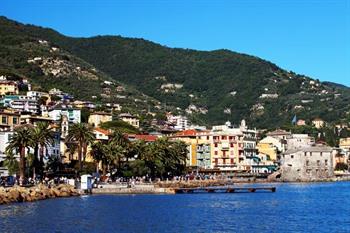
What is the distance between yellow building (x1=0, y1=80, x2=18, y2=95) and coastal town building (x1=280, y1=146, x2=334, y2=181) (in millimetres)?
71371

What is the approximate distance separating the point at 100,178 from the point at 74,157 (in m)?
19.3

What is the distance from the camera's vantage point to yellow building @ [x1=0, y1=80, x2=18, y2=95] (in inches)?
6929

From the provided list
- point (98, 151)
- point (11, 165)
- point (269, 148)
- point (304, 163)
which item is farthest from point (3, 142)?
point (269, 148)

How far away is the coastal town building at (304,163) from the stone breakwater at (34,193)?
7330cm

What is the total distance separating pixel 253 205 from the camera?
234ft

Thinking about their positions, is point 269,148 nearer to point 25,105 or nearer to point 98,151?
point 25,105

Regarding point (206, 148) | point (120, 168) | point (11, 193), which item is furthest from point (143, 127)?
point (11, 193)

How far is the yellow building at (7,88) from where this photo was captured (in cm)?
17600

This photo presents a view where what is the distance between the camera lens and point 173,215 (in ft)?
193

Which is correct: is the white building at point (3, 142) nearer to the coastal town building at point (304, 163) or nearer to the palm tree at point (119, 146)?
the palm tree at point (119, 146)

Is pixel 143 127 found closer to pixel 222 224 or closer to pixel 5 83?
pixel 5 83

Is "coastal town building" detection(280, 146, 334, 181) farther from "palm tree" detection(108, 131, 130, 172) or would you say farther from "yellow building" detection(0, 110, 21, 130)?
"yellow building" detection(0, 110, 21, 130)

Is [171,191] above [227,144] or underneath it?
underneath

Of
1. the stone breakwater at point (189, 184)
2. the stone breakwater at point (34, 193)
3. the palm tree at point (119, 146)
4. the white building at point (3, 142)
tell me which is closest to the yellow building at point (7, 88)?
the white building at point (3, 142)
